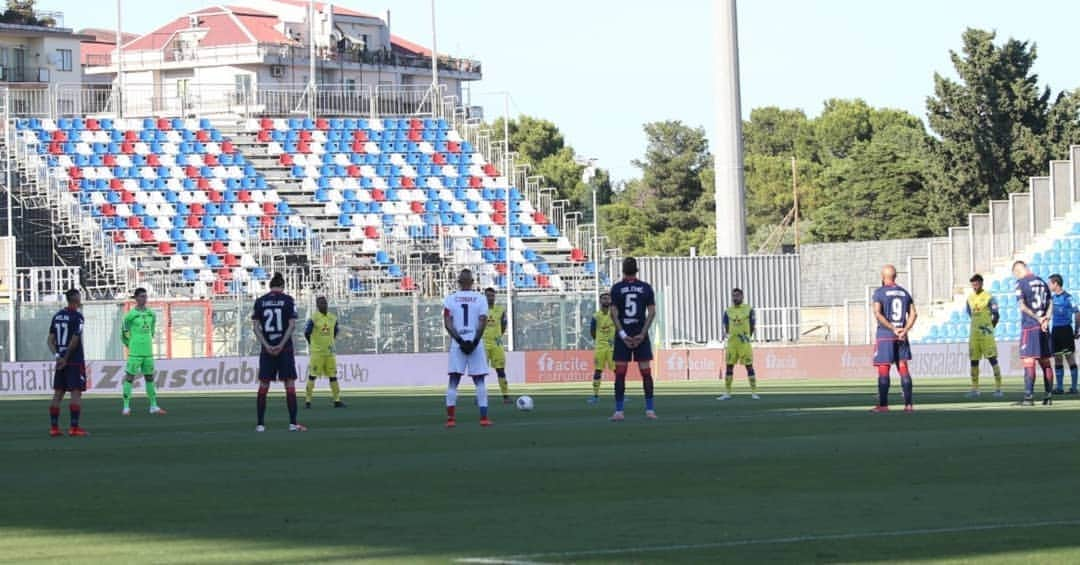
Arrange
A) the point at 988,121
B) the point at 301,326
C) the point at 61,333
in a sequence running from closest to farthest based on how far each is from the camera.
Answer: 1. the point at 61,333
2. the point at 301,326
3. the point at 988,121

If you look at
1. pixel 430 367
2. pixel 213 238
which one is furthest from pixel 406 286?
pixel 430 367

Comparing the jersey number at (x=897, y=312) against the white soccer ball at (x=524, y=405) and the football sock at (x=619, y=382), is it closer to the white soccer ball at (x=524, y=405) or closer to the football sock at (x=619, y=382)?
the football sock at (x=619, y=382)

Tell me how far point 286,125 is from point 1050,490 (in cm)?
6109

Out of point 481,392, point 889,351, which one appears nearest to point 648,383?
point 481,392

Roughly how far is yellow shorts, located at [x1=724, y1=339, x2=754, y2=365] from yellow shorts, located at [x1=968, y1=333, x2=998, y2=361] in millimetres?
4161

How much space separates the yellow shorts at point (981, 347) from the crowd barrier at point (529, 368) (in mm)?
15253

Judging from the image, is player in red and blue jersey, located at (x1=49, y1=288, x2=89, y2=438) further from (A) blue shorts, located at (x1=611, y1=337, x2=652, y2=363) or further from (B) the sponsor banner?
(B) the sponsor banner

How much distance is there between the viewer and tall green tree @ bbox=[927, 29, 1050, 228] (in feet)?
285

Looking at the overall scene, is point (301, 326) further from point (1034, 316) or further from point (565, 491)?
point (565, 491)

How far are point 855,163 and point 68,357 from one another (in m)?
85.3

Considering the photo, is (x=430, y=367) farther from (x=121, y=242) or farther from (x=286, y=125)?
(x=286, y=125)

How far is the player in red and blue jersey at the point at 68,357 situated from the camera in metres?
24.8

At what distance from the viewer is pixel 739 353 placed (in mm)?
35125

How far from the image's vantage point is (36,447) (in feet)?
73.4
